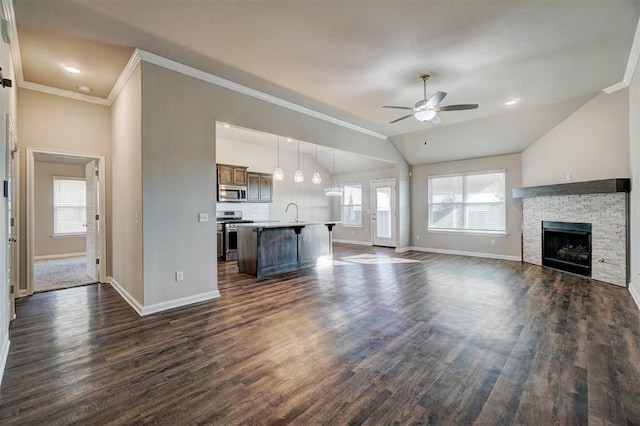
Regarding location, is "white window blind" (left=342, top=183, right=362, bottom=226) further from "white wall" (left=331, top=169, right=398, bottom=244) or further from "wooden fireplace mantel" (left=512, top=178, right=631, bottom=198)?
"wooden fireplace mantel" (left=512, top=178, right=631, bottom=198)

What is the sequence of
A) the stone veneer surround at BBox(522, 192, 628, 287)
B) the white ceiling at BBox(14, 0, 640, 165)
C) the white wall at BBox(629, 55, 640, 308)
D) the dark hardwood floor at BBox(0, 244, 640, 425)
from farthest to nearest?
the stone veneer surround at BBox(522, 192, 628, 287) → the white wall at BBox(629, 55, 640, 308) → the white ceiling at BBox(14, 0, 640, 165) → the dark hardwood floor at BBox(0, 244, 640, 425)

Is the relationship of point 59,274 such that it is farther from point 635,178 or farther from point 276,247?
point 635,178

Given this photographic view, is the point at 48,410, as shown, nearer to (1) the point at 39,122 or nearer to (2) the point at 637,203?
(1) the point at 39,122

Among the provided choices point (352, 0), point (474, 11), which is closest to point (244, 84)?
point (352, 0)

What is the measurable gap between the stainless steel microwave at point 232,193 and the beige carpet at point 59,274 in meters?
3.20

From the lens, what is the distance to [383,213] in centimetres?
972

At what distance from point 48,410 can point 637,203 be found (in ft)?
20.8

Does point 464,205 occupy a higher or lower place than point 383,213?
higher

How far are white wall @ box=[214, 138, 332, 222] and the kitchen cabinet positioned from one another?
0.22m

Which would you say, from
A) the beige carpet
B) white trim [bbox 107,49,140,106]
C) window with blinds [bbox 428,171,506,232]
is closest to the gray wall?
the beige carpet

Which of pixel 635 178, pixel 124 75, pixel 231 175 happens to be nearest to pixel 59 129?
pixel 124 75

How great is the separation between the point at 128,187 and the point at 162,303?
1.66 meters

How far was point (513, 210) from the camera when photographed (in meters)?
7.09

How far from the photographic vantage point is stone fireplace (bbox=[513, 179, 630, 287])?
4.71 metres
